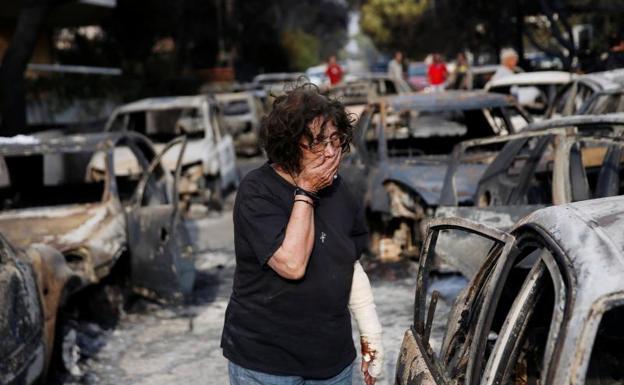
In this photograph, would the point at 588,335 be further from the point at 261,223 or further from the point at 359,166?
the point at 359,166

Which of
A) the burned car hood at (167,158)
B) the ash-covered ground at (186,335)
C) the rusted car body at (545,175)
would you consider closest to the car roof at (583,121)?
the rusted car body at (545,175)

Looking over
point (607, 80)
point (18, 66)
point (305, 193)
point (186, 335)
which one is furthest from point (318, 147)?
point (18, 66)

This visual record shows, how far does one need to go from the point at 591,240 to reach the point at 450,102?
721 cm

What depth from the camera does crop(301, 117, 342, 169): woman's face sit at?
9.80ft

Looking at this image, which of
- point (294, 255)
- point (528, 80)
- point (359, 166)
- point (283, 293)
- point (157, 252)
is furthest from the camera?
point (528, 80)

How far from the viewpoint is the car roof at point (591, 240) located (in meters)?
2.15

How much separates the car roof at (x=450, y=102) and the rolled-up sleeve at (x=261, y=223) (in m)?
6.43

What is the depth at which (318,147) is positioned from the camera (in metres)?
2.99

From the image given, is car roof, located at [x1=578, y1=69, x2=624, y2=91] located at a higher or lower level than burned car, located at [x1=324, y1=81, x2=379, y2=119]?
higher

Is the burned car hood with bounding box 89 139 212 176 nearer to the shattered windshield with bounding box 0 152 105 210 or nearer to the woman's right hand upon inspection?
the shattered windshield with bounding box 0 152 105 210

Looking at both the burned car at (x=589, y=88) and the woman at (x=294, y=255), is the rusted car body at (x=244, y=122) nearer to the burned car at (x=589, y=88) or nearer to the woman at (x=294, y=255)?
the burned car at (x=589, y=88)

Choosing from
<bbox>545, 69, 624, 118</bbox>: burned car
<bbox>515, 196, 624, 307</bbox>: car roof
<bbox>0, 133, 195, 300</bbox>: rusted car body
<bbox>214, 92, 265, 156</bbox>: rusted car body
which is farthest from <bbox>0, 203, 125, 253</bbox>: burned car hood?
<bbox>214, 92, 265, 156</bbox>: rusted car body

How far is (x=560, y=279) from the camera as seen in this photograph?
2.29 m

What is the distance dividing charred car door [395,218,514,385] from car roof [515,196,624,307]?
0.84 ft
